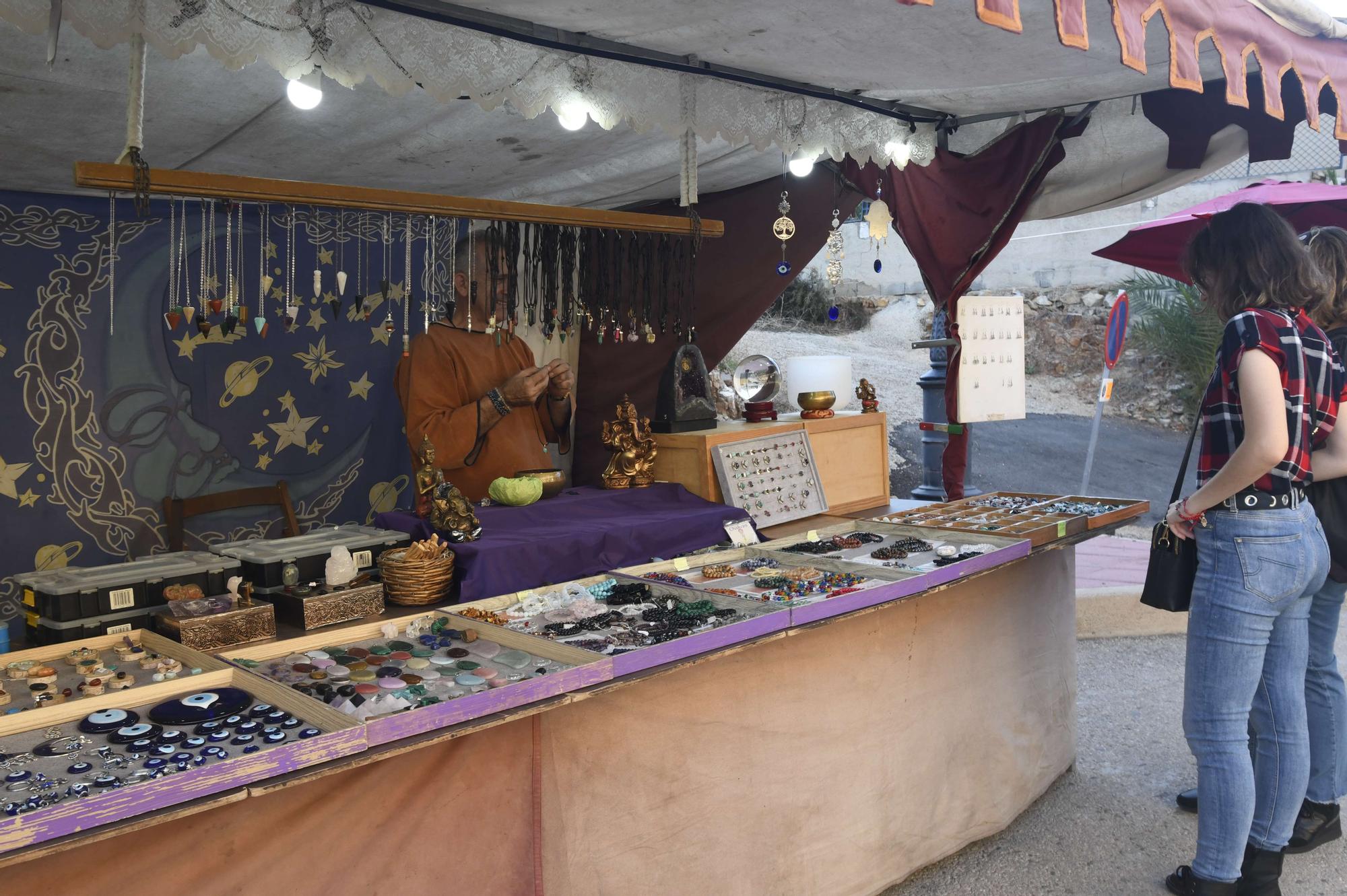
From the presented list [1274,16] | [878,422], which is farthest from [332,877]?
[1274,16]

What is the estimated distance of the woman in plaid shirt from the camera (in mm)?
2477

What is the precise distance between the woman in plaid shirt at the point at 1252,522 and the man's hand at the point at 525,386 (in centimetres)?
201

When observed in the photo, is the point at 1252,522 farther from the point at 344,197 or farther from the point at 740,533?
the point at 344,197

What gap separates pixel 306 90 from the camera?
252cm

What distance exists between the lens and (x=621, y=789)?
2295 mm

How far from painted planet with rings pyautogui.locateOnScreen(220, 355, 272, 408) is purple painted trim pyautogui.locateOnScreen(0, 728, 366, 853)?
335 centimetres

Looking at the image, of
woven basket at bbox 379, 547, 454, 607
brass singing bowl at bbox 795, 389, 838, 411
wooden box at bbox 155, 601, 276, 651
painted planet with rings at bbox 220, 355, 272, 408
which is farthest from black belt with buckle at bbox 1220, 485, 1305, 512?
painted planet with rings at bbox 220, 355, 272, 408

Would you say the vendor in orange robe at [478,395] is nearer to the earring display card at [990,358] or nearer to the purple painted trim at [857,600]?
the purple painted trim at [857,600]

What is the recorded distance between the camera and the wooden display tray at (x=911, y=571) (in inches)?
96.9

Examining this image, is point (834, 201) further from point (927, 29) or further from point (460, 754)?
point (460, 754)

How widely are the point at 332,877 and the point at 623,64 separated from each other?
2.31m

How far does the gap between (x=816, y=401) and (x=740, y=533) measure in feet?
3.07

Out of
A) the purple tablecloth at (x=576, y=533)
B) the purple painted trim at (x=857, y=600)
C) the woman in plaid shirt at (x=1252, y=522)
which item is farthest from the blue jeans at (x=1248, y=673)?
the purple tablecloth at (x=576, y=533)

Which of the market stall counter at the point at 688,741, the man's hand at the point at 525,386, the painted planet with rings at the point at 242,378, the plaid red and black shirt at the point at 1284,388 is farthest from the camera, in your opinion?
the painted planet with rings at the point at 242,378
